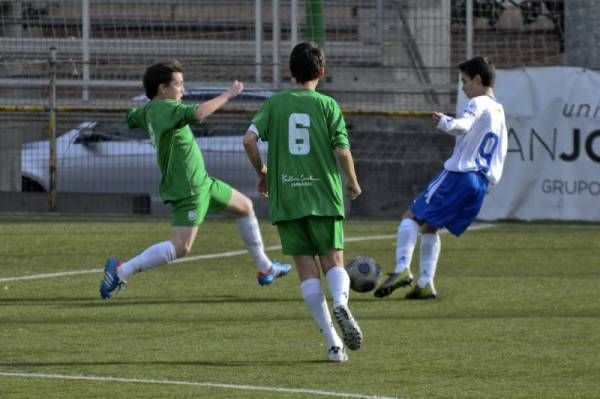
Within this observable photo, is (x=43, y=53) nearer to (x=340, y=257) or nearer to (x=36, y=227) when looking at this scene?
(x=36, y=227)

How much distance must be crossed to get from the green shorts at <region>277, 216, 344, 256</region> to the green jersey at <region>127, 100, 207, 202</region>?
215 centimetres

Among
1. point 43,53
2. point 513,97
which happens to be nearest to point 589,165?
point 513,97

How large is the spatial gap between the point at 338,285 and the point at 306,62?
1.25m

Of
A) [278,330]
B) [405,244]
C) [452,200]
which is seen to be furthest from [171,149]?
[452,200]

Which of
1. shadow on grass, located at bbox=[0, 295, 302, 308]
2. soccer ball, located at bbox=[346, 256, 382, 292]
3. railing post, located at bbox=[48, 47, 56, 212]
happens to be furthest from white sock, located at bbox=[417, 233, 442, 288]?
railing post, located at bbox=[48, 47, 56, 212]

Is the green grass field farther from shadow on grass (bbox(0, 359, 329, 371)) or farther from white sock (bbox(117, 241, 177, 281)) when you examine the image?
white sock (bbox(117, 241, 177, 281))

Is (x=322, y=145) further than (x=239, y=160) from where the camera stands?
No

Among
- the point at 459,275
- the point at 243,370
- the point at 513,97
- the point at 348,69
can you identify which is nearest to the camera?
the point at 243,370

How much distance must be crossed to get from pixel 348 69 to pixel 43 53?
399 centimetres

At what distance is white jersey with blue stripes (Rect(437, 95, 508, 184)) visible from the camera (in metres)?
11.9

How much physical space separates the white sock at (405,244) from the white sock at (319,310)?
9.56 ft

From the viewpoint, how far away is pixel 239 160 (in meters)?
20.4

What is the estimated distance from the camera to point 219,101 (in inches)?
394

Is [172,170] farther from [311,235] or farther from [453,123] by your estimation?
[311,235]
